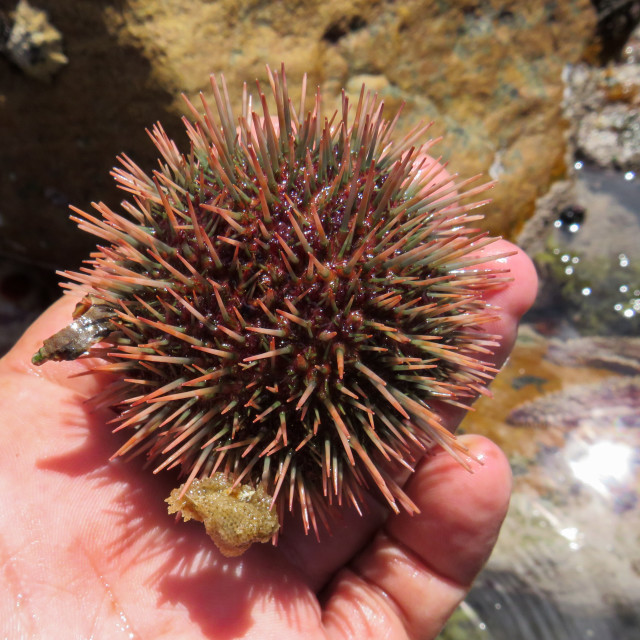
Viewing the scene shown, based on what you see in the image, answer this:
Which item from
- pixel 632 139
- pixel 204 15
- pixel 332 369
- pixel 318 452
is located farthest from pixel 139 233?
pixel 632 139

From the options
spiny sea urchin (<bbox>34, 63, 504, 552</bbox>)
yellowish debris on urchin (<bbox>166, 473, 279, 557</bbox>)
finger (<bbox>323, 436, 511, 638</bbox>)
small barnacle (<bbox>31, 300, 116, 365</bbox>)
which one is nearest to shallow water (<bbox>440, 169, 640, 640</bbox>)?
finger (<bbox>323, 436, 511, 638</bbox>)

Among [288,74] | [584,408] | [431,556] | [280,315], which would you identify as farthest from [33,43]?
[584,408]

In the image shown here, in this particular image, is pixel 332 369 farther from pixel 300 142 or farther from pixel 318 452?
pixel 300 142

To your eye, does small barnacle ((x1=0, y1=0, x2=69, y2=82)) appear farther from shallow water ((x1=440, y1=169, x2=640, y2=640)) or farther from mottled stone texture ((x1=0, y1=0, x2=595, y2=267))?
shallow water ((x1=440, y1=169, x2=640, y2=640))

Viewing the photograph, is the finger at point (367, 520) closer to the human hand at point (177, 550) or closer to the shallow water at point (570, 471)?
the human hand at point (177, 550)

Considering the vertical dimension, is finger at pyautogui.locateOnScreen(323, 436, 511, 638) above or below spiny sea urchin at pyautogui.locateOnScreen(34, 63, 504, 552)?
below

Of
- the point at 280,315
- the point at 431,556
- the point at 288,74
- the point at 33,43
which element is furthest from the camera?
the point at 288,74

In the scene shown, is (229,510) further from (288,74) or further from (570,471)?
(288,74)
